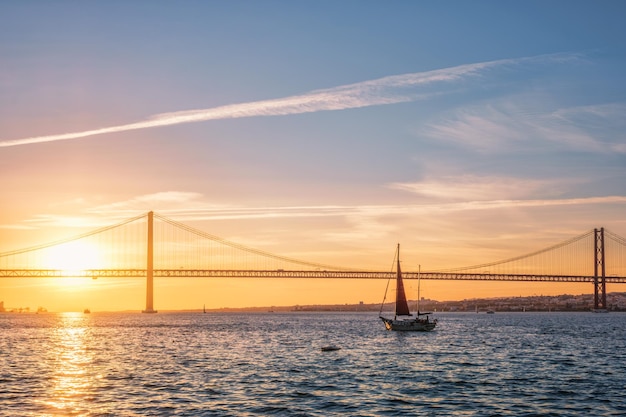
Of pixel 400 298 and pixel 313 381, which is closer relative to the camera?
pixel 313 381

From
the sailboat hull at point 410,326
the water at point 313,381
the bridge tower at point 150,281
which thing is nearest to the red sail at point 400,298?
the sailboat hull at point 410,326

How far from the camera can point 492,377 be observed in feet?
145

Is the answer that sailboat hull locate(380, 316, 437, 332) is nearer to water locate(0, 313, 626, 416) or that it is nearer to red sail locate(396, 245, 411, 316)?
red sail locate(396, 245, 411, 316)

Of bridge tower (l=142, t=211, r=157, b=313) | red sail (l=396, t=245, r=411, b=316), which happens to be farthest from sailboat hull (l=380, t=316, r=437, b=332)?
bridge tower (l=142, t=211, r=157, b=313)

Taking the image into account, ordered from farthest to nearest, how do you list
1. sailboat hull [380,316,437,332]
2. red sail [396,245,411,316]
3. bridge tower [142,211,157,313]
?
1. bridge tower [142,211,157,313]
2. sailboat hull [380,316,437,332]
3. red sail [396,245,411,316]

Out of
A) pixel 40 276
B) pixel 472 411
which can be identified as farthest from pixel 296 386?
pixel 40 276

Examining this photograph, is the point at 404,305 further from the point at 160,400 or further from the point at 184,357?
the point at 160,400

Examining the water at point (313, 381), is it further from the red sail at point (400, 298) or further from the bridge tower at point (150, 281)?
Result: the bridge tower at point (150, 281)

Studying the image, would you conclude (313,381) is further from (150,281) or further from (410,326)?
(150,281)

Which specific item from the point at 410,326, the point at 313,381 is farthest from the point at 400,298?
the point at 313,381

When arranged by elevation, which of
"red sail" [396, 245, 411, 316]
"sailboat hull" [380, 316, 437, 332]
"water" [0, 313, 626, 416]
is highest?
"red sail" [396, 245, 411, 316]

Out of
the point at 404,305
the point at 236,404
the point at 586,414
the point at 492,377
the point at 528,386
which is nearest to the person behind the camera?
the point at 586,414

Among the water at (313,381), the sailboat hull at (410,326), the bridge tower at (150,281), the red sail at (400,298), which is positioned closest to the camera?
the water at (313,381)

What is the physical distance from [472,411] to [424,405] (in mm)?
2434
